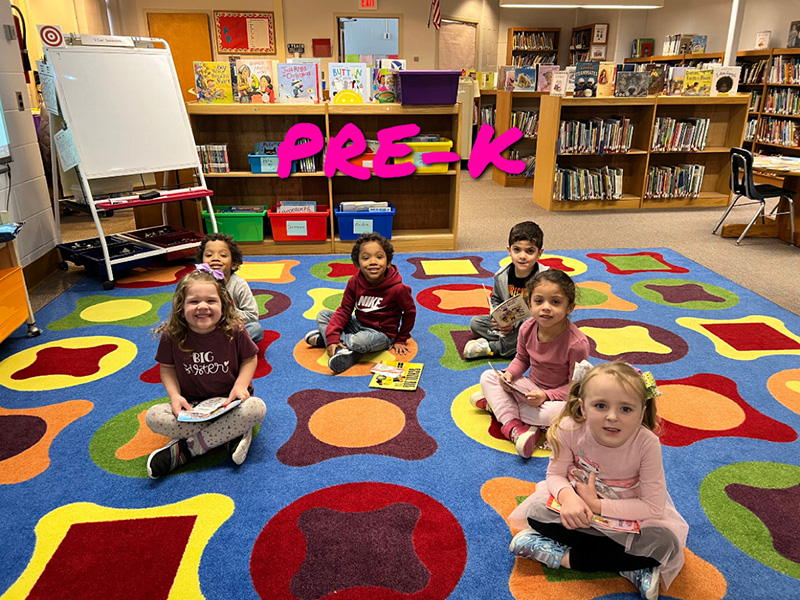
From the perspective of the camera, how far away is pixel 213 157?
4.54 meters

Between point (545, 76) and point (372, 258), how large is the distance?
5.60 metres

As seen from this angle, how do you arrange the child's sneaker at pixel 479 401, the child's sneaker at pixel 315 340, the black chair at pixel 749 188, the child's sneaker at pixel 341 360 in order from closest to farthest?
the child's sneaker at pixel 479 401
the child's sneaker at pixel 341 360
the child's sneaker at pixel 315 340
the black chair at pixel 749 188

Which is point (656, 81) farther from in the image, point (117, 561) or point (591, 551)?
point (117, 561)

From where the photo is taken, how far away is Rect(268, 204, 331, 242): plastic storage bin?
4570 mm

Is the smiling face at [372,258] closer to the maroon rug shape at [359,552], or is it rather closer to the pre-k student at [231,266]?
the pre-k student at [231,266]

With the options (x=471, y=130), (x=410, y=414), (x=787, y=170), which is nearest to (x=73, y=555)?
(x=410, y=414)

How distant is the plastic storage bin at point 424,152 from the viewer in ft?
14.9

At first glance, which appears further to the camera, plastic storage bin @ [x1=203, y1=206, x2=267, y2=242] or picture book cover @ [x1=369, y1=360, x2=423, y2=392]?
plastic storage bin @ [x1=203, y1=206, x2=267, y2=242]

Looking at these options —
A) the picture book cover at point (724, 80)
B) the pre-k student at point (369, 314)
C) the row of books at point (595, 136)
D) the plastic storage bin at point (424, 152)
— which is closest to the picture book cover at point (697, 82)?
the picture book cover at point (724, 80)

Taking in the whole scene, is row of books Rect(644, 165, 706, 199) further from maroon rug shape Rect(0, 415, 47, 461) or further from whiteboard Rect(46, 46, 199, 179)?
maroon rug shape Rect(0, 415, 47, 461)

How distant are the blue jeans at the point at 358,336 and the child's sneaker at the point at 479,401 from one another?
0.61 metres

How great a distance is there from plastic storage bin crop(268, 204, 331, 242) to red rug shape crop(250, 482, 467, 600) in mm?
2998

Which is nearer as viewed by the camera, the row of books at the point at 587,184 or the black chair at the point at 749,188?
the black chair at the point at 749,188

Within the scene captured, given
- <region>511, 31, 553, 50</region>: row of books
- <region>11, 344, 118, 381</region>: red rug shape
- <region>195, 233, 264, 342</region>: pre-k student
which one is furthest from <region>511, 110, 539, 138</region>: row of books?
<region>11, 344, 118, 381</region>: red rug shape
